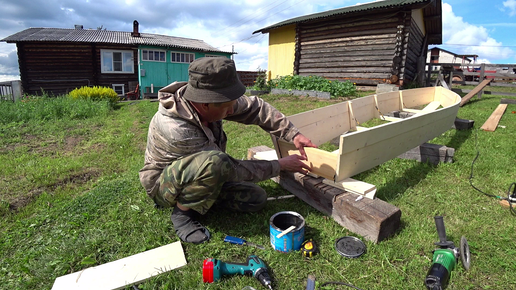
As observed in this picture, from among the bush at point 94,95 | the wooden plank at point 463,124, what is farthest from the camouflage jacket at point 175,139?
the bush at point 94,95

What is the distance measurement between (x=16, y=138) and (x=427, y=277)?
6891 mm

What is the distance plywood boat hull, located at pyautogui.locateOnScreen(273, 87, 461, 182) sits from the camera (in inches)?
92.4

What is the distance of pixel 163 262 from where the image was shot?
1.84 meters

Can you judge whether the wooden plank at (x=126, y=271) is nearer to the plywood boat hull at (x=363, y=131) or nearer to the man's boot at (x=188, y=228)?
the man's boot at (x=188, y=228)

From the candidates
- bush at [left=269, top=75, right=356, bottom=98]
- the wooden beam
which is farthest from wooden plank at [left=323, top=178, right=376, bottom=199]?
bush at [left=269, top=75, right=356, bottom=98]

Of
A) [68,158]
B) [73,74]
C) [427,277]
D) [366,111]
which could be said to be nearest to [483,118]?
[366,111]

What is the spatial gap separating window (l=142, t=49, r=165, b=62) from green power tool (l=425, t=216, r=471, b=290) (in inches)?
766

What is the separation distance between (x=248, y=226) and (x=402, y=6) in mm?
10255

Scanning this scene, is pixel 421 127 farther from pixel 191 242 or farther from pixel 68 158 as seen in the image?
pixel 68 158

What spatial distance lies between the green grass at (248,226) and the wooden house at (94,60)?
15420 millimetres

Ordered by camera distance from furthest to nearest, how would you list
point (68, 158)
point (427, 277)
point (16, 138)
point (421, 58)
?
point (421, 58)
point (16, 138)
point (68, 158)
point (427, 277)

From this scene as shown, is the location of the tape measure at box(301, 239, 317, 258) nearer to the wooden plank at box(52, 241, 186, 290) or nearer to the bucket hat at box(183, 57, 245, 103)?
the wooden plank at box(52, 241, 186, 290)

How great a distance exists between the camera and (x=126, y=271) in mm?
1771

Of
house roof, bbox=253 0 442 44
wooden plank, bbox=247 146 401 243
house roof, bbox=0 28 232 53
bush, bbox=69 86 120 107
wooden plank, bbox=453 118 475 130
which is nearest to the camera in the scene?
wooden plank, bbox=247 146 401 243
